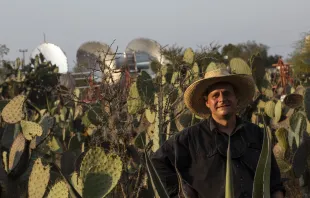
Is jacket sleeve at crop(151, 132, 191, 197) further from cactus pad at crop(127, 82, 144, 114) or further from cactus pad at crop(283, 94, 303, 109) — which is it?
cactus pad at crop(283, 94, 303, 109)

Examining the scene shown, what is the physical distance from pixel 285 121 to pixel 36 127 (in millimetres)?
3215

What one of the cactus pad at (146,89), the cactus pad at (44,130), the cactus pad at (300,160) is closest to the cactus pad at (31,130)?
the cactus pad at (44,130)

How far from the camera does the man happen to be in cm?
270

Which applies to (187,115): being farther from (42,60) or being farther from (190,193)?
(42,60)

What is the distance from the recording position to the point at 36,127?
4.08 meters

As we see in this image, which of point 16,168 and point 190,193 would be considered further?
point 16,168

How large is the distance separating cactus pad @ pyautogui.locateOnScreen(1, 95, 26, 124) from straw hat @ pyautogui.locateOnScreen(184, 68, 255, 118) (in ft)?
5.84

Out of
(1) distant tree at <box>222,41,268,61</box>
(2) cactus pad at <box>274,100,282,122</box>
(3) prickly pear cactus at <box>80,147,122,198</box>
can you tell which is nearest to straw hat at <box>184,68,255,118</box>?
(3) prickly pear cactus at <box>80,147,122,198</box>

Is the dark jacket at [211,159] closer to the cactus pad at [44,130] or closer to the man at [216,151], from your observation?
the man at [216,151]

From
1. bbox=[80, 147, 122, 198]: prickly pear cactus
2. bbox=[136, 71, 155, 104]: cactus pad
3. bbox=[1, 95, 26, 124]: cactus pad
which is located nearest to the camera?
bbox=[80, 147, 122, 198]: prickly pear cactus

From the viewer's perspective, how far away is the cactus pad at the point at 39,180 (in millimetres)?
3025

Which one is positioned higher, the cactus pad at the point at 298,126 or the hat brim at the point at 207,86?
the hat brim at the point at 207,86

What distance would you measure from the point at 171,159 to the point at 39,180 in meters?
0.73

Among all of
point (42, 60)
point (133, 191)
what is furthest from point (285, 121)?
point (42, 60)
